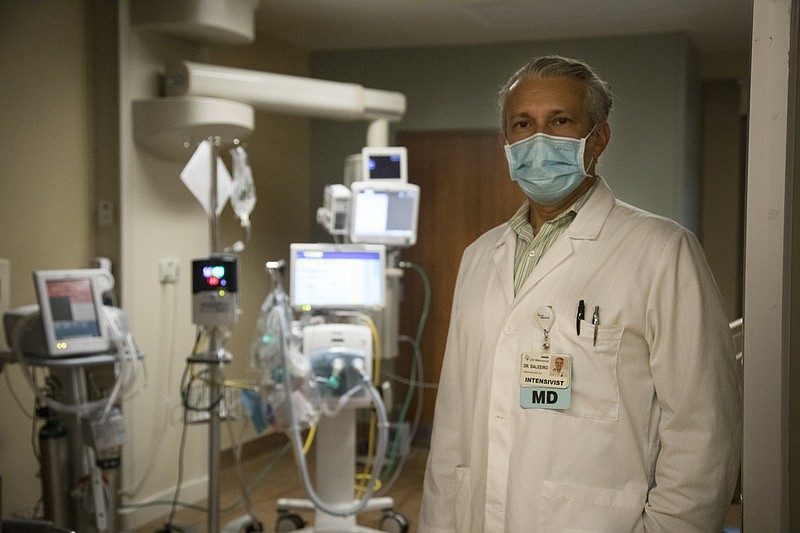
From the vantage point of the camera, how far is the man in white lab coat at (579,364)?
144 centimetres

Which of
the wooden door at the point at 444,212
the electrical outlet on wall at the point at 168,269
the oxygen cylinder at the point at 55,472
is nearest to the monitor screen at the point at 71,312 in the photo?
the oxygen cylinder at the point at 55,472

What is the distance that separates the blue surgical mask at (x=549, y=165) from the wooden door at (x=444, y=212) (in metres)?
3.90

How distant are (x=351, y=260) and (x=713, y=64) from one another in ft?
11.9

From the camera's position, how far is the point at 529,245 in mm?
1749

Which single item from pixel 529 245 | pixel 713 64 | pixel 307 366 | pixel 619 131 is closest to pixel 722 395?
pixel 529 245

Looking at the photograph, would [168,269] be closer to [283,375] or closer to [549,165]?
[283,375]

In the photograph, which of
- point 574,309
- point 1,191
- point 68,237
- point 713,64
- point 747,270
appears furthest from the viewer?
point 713,64

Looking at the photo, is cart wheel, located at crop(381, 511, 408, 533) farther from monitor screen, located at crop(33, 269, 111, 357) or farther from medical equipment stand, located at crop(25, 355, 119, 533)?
monitor screen, located at crop(33, 269, 111, 357)

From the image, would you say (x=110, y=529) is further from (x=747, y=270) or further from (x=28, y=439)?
(x=747, y=270)

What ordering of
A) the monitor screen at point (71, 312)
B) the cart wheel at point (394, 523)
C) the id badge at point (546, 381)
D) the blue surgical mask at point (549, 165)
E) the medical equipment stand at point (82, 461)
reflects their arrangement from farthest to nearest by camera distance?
the cart wheel at point (394, 523), the medical equipment stand at point (82, 461), the monitor screen at point (71, 312), the blue surgical mask at point (549, 165), the id badge at point (546, 381)

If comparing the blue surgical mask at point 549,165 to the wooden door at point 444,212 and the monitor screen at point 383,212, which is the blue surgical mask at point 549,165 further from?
the wooden door at point 444,212

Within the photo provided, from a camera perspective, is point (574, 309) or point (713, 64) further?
point (713, 64)

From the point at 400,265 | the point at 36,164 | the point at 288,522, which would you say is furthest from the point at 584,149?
the point at 400,265

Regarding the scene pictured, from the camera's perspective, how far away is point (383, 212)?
440 cm
